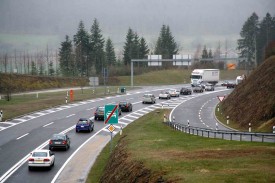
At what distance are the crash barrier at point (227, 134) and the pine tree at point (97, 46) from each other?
3567 inches

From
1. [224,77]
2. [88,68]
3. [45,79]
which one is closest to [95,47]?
[88,68]

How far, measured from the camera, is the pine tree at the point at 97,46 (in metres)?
134

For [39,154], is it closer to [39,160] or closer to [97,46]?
[39,160]

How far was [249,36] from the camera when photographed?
154500 mm

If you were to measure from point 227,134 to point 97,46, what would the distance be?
341ft

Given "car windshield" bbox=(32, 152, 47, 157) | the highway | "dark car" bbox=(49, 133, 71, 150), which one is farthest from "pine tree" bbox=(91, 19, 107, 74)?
"car windshield" bbox=(32, 152, 47, 157)

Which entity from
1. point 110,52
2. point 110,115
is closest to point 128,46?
point 110,52

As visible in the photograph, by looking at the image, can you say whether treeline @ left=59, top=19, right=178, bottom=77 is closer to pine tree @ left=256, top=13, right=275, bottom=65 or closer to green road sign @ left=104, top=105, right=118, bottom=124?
pine tree @ left=256, top=13, right=275, bottom=65

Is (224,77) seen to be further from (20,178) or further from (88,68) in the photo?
(20,178)

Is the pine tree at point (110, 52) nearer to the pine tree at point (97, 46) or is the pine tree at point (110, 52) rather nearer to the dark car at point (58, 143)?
the pine tree at point (97, 46)

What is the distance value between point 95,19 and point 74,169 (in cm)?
11044

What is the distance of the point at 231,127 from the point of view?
44.8 m

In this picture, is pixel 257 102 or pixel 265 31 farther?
pixel 265 31

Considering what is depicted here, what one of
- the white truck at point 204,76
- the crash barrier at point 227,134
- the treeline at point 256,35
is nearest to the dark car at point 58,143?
the crash barrier at point 227,134
